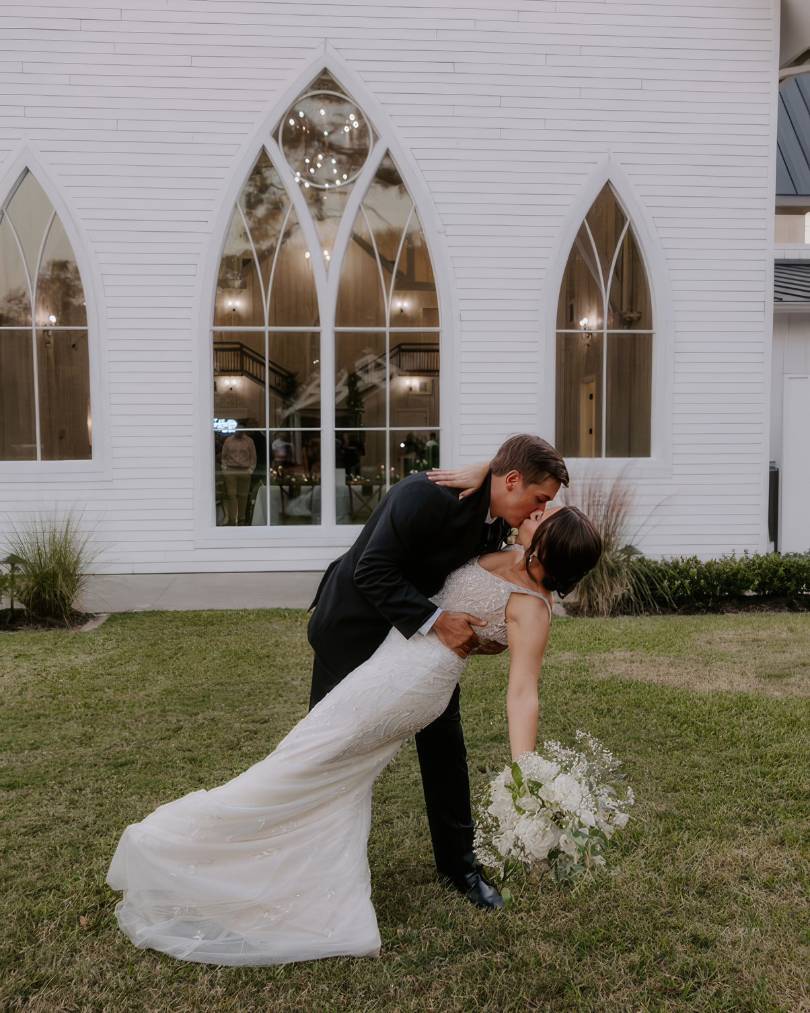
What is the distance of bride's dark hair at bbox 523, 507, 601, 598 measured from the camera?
2.70 metres

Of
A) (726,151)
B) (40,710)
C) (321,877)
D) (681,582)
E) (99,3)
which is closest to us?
(321,877)

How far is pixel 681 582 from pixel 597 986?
245 inches

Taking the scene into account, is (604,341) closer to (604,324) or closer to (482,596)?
(604,324)

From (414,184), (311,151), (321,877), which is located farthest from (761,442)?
(321,877)

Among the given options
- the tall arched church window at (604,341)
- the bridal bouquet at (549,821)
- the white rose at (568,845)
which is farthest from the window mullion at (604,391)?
the white rose at (568,845)

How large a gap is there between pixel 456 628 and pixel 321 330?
749 centimetres

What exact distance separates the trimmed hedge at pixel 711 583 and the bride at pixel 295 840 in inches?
230

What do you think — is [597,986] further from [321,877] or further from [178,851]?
[178,851]

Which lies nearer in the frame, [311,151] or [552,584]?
[552,584]

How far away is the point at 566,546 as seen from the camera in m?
2.70

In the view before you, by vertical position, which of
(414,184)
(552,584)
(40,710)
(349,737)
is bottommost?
(40,710)

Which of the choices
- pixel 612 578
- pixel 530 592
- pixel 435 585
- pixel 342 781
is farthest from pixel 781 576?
pixel 342 781

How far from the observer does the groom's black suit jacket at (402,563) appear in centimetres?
294

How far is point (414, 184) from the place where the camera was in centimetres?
990
